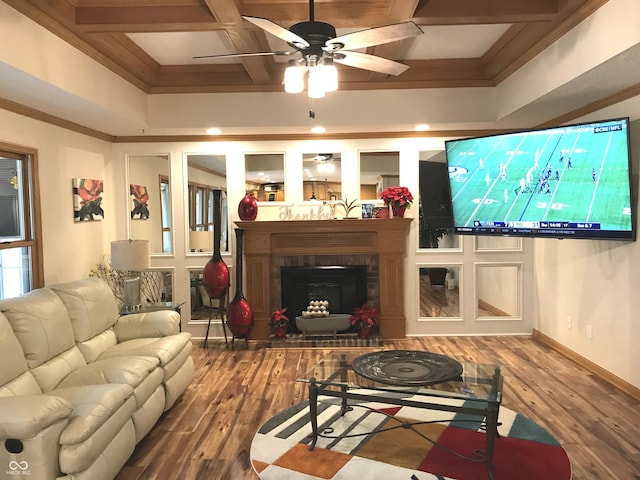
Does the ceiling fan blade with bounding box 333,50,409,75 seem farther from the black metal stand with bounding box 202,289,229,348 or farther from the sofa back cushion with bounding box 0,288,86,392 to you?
the black metal stand with bounding box 202,289,229,348

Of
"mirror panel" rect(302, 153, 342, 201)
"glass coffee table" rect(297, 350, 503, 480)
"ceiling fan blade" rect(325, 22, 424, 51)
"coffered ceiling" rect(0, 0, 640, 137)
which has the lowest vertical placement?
"glass coffee table" rect(297, 350, 503, 480)

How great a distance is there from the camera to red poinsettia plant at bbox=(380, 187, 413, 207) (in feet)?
17.4

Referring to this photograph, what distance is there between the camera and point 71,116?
432cm

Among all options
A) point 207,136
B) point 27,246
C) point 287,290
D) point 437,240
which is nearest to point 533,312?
point 437,240

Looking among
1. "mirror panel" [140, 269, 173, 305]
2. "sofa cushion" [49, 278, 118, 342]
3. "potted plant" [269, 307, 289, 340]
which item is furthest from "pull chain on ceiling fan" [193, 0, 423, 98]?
"mirror panel" [140, 269, 173, 305]

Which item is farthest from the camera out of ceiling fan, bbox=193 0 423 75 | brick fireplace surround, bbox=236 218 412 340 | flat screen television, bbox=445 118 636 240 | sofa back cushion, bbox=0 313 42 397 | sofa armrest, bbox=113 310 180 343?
brick fireplace surround, bbox=236 218 412 340

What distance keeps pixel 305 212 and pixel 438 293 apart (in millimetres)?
2117

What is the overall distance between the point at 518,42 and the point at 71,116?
408 centimetres

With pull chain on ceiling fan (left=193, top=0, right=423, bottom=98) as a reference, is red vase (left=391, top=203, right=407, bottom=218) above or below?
below

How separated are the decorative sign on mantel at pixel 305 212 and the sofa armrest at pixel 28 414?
3648 mm

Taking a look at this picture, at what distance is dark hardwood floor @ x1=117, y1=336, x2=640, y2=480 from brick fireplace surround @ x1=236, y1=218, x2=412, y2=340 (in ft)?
1.20

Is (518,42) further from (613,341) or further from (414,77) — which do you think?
(613,341)

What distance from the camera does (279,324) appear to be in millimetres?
5426

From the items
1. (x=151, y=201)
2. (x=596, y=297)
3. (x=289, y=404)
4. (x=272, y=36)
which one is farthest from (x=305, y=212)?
(x=596, y=297)
